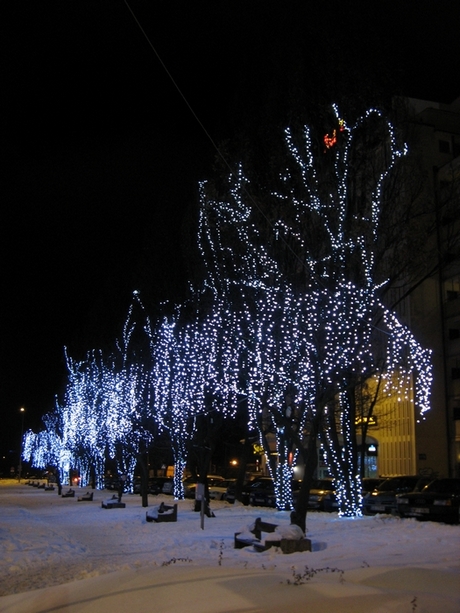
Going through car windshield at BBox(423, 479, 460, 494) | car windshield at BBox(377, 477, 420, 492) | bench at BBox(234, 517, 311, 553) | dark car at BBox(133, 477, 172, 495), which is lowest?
dark car at BBox(133, 477, 172, 495)

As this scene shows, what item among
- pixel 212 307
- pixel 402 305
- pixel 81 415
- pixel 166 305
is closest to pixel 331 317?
pixel 212 307

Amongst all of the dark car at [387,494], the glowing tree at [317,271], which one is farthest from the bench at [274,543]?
the dark car at [387,494]

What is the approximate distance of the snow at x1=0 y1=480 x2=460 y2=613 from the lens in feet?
24.9

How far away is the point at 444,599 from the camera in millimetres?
7395

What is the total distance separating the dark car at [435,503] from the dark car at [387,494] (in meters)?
3.59

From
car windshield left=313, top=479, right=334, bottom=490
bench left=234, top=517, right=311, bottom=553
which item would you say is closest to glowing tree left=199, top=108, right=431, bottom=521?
bench left=234, top=517, right=311, bottom=553

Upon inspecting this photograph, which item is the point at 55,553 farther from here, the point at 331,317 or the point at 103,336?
the point at 103,336

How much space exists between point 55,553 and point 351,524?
863 centimetres

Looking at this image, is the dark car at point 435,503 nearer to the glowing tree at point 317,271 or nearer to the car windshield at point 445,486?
the car windshield at point 445,486

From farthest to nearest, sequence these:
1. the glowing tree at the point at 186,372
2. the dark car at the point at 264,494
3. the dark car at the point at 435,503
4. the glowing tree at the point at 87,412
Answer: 1. the glowing tree at the point at 87,412
2. the dark car at the point at 264,494
3. the glowing tree at the point at 186,372
4. the dark car at the point at 435,503

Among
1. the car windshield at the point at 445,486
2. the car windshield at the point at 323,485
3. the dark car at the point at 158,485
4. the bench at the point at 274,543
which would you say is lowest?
the dark car at the point at 158,485

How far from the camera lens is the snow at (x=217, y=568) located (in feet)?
24.9

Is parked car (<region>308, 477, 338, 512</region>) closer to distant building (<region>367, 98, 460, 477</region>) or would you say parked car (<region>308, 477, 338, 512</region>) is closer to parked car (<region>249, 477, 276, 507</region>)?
parked car (<region>249, 477, 276, 507</region>)

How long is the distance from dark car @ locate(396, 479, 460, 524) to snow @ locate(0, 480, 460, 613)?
0.77m
